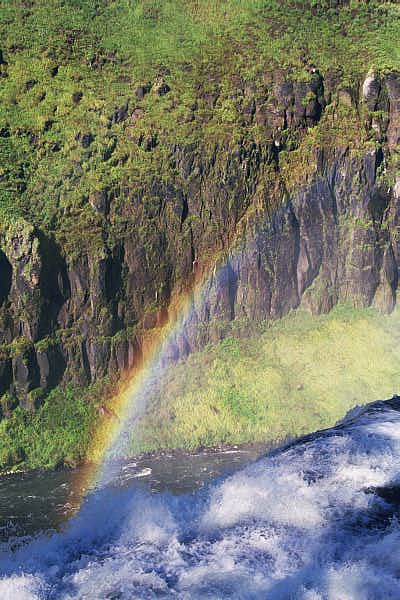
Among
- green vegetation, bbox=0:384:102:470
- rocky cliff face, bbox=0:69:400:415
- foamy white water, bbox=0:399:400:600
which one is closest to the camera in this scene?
foamy white water, bbox=0:399:400:600

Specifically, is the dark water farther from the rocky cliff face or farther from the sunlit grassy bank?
the rocky cliff face

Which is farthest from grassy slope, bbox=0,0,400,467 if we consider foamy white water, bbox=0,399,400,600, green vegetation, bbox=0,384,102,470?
foamy white water, bbox=0,399,400,600

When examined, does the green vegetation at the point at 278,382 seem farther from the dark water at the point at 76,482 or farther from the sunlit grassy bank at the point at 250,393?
the dark water at the point at 76,482

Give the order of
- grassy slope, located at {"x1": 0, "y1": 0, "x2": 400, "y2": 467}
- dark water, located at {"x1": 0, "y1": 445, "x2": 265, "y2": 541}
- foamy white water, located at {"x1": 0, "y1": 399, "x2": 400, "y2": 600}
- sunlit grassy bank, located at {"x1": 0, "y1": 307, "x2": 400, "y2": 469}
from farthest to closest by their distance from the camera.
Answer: grassy slope, located at {"x1": 0, "y1": 0, "x2": 400, "y2": 467} < sunlit grassy bank, located at {"x1": 0, "y1": 307, "x2": 400, "y2": 469} < dark water, located at {"x1": 0, "y1": 445, "x2": 265, "y2": 541} < foamy white water, located at {"x1": 0, "y1": 399, "x2": 400, "y2": 600}

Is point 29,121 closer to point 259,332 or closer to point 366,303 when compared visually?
point 259,332

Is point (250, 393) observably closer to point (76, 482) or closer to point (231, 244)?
point (231, 244)

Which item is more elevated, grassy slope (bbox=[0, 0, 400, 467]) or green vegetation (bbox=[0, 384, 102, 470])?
grassy slope (bbox=[0, 0, 400, 467])

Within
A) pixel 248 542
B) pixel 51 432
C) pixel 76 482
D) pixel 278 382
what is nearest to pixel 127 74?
pixel 278 382
